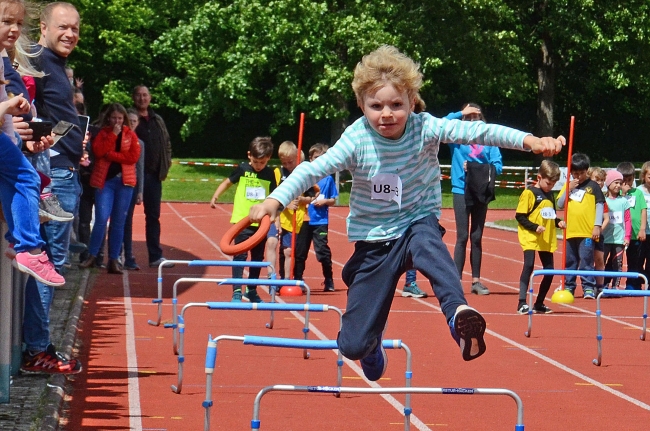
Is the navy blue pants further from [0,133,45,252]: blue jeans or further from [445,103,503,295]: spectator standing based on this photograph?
[445,103,503,295]: spectator standing

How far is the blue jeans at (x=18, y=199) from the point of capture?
19.0 ft

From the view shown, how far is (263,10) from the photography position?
34906mm

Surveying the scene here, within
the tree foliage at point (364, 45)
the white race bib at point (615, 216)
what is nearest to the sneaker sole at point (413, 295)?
the white race bib at point (615, 216)

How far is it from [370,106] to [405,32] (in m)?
31.2

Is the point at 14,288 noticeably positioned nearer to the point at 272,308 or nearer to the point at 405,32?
the point at 272,308

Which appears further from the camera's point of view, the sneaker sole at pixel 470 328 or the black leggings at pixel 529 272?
the black leggings at pixel 529 272

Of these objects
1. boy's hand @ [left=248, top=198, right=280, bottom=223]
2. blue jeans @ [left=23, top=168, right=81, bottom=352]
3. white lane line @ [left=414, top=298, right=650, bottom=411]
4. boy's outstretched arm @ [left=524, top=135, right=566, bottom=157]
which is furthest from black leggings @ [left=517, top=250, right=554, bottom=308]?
boy's hand @ [left=248, top=198, right=280, bottom=223]

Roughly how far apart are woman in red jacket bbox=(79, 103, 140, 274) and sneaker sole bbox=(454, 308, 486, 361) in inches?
364

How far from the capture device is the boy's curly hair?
218 inches

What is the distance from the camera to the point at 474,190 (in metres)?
13.9

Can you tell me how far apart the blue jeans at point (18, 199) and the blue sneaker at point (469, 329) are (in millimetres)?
2183

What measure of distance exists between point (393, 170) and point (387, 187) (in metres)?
0.10

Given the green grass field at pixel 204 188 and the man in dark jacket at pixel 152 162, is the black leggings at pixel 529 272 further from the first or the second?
the green grass field at pixel 204 188

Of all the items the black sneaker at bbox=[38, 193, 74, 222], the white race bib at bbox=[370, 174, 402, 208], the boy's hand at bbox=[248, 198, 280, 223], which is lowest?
the black sneaker at bbox=[38, 193, 74, 222]
